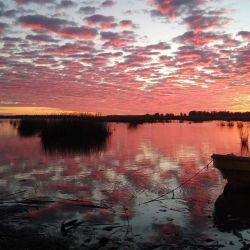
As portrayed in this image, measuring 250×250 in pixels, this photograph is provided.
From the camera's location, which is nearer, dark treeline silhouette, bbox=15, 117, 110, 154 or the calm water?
the calm water

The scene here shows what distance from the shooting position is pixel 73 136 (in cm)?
2623

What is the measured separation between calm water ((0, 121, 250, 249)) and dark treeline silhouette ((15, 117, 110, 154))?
3173 millimetres

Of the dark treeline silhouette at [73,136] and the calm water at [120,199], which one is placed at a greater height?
the dark treeline silhouette at [73,136]

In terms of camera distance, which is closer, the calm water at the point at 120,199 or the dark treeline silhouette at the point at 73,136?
the calm water at the point at 120,199

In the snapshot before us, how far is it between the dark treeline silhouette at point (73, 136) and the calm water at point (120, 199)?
10.4 feet

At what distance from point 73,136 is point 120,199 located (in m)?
16.6

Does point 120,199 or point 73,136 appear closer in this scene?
point 120,199

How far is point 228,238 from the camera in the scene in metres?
7.00

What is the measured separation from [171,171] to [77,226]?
7589mm

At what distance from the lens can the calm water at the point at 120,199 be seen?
7.02 m

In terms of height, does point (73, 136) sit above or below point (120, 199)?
above

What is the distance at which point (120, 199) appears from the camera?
10.0 metres

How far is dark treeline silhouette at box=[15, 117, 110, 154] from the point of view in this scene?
70.7ft

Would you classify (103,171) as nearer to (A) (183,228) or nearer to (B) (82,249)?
(A) (183,228)
